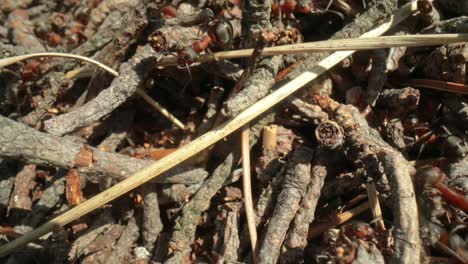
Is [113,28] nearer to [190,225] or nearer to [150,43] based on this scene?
[150,43]

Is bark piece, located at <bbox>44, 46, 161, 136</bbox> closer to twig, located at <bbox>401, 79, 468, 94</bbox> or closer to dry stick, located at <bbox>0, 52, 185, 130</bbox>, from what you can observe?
dry stick, located at <bbox>0, 52, 185, 130</bbox>

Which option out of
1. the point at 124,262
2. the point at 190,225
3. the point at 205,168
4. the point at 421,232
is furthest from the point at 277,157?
the point at 124,262

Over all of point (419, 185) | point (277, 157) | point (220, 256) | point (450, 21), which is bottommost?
point (220, 256)

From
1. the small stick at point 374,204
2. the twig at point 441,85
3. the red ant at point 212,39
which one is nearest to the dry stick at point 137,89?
the red ant at point 212,39

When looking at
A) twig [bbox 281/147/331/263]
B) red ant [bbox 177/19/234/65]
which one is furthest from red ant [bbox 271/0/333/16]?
twig [bbox 281/147/331/263]

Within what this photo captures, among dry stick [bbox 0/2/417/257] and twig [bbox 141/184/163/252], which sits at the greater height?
dry stick [bbox 0/2/417/257]

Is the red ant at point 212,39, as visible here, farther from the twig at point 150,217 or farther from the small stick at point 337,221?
the small stick at point 337,221
